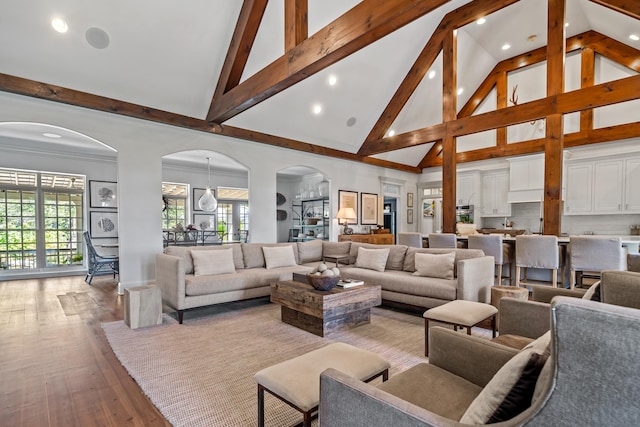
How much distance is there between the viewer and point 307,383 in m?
1.44

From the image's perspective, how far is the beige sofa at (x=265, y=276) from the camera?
3547 mm

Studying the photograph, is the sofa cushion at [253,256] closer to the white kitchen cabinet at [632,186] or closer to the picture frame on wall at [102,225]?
the picture frame on wall at [102,225]

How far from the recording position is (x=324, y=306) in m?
3.04

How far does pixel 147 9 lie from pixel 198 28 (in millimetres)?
646

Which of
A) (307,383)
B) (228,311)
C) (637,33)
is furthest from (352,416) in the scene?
(637,33)

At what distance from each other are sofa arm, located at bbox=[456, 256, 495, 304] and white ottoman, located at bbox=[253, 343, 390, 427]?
6.78ft

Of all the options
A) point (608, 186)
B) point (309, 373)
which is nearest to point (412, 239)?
point (309, 373)

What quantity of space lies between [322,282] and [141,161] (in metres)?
3.80

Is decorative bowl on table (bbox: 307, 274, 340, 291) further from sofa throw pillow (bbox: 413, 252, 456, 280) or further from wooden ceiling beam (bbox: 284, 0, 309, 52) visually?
wooden ceiling beam (bbox: 284, 0, 309, 52)

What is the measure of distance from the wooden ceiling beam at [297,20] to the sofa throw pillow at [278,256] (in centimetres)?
278

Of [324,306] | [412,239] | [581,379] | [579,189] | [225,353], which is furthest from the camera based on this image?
[579,189]

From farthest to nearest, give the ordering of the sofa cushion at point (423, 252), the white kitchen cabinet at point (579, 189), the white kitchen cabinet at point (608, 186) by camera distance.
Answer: the white kitchen cabinet at point (579, 189), the white kitchen cabinet at point (608, 186), the sofa cushion at point (423, 252)

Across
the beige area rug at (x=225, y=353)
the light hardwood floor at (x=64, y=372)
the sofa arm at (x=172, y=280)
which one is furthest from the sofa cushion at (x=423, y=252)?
the light hardwood floor at (x=64, y=372)

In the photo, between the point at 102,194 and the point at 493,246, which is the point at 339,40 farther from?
the point at 102,194
